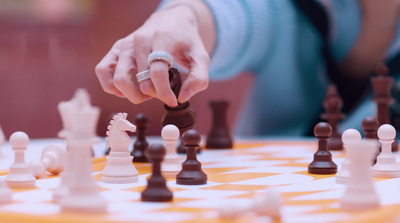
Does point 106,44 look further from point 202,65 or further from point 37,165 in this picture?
point 37,165

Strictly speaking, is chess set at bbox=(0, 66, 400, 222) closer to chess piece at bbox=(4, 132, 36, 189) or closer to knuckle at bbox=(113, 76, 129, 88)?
chess piece at bbox=(4, 132, 36, 189)

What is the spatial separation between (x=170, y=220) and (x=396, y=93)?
2.14m

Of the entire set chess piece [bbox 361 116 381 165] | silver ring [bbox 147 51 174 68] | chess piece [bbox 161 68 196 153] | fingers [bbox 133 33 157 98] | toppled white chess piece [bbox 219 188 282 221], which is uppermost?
fingers [bbox 133 33 157 98]

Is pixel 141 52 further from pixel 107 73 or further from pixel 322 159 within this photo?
pixel 322 159

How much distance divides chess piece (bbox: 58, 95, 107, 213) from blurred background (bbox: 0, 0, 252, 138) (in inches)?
92.4

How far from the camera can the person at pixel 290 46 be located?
2.53 metres

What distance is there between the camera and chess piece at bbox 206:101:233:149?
6.52 ft

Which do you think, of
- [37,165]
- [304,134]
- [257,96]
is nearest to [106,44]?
[257,96]

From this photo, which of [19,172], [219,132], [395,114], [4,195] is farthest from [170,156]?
[395,114]

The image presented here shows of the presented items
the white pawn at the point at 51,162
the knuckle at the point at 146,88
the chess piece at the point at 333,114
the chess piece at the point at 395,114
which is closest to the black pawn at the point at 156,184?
the white pawn at the point at 51,162

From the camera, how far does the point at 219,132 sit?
6.63ft

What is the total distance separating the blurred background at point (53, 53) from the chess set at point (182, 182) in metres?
1.72

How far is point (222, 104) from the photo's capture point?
2.05 m

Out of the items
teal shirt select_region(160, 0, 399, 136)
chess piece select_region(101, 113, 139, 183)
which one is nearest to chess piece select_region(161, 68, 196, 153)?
chess piece select_region(101, 113, 139, 183)
